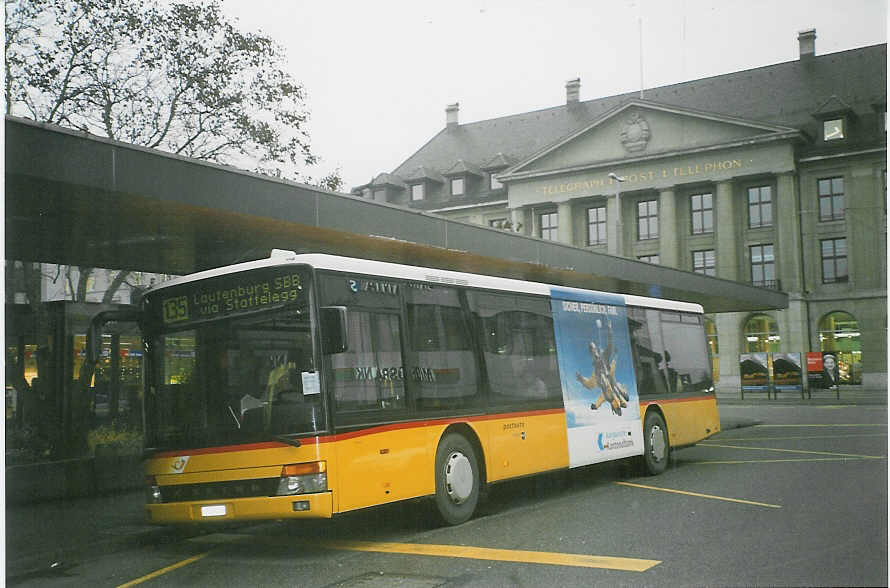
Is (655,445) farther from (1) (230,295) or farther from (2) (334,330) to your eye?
(1) (230,295)

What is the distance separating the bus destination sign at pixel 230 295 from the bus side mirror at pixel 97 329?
363 mm

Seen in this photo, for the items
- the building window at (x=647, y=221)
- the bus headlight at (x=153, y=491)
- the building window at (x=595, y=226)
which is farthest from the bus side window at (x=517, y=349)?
the building window at (x=595, y=226)

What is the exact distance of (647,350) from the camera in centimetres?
1362

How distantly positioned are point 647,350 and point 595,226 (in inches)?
120

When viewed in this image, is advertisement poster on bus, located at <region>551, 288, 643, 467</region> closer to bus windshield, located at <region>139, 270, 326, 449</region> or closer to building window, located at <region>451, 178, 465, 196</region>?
building window, located at <region>451, 178, 465, 196</region>

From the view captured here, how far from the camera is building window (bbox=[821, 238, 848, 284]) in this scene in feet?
34.9

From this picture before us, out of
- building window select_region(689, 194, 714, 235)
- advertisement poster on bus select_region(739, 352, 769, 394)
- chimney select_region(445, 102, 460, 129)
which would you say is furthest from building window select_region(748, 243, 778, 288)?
chimney select_region(445, 102, 460, 129)

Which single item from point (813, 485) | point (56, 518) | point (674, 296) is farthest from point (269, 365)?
point (674, 296)

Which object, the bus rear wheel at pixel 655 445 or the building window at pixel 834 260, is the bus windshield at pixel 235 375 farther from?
the bus rear wheel at pixel 655 445

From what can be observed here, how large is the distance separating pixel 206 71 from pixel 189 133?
3.58 ft

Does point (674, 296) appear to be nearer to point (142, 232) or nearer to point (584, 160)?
point (584, 160)

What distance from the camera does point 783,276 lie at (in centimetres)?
1308

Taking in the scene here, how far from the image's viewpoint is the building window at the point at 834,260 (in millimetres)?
10641

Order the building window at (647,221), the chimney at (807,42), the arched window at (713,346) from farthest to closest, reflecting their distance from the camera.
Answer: the arched window at (713,346)
the building window at (647,221)
the chimney at (807,42)
